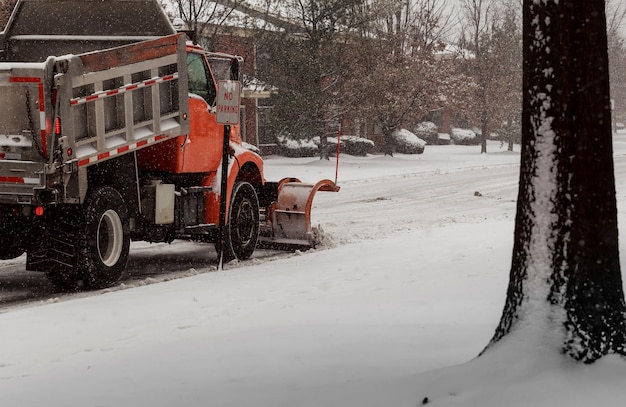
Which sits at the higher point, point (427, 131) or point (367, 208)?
point (427, 131)

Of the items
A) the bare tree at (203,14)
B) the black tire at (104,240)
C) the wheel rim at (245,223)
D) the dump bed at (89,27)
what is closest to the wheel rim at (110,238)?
the black tire at (104,240)

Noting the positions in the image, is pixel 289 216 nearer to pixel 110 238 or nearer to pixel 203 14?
pixel 110 238

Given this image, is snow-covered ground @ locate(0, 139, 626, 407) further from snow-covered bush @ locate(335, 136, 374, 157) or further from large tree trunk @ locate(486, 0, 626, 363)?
snow-covered bush @ locate(335, 136, 374, 157)

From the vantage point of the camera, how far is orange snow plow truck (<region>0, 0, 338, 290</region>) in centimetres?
869

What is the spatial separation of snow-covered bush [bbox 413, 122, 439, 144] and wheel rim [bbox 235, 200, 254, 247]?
4297cm

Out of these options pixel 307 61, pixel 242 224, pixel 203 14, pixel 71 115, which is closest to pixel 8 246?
pixel 71 115

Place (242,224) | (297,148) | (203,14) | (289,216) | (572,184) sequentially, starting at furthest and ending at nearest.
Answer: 1. (297,148)
2. (203,14)
3. (289,216)
4. (242,224)
5. (572,184)

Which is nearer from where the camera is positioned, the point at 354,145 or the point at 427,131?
the point at 354,145

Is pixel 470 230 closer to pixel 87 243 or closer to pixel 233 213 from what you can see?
pixel 233 213

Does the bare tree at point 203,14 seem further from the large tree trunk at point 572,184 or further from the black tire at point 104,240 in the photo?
the large tree trunk at point 572,184

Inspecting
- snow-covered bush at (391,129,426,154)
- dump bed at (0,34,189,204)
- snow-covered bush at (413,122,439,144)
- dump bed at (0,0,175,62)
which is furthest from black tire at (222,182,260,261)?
snow-covered bush at (413,122,439,144)

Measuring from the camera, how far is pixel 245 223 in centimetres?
1213

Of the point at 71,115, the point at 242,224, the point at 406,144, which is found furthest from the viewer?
the point at 406,144

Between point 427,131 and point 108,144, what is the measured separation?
46833 mm
